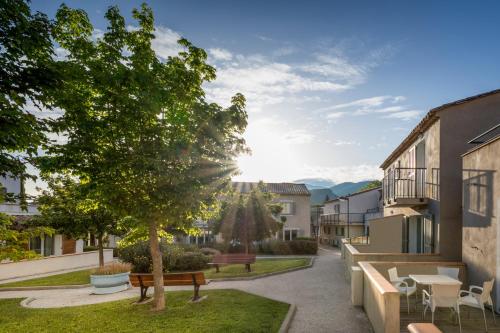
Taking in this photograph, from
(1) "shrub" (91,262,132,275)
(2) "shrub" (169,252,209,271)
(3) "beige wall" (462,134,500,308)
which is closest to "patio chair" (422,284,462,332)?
(3) "beige wall" (462,134,500,308)

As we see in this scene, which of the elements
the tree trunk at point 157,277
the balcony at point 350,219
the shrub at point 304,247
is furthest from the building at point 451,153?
the balcony at point 350,219

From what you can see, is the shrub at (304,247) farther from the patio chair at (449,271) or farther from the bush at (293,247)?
the patio chair at (449,271)

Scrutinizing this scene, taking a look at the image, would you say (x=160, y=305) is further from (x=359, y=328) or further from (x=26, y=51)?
(x=26, y=51)

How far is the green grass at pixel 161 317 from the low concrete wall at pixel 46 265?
8.09 m

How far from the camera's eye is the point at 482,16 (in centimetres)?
1041

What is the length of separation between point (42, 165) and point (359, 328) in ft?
26.9

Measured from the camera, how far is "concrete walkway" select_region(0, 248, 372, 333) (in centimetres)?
809

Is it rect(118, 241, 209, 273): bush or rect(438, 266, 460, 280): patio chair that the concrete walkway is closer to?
rect(438, 266, 460, 280): patio chair

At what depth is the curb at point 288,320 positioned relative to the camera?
7552 mm

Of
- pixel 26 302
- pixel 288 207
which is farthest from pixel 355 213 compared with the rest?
pixel 26 302

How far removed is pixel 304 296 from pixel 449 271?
4.38m

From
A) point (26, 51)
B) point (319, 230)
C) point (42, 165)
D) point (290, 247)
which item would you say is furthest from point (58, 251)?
point (319, 230)

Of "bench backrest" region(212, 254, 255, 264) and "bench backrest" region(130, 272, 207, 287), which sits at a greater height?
"bench backrest" region(130, 272, 207, 287)

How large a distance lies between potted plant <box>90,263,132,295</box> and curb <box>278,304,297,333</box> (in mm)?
7290
